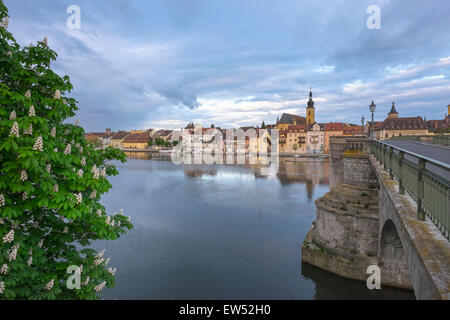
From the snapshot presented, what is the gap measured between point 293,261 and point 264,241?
4088mm

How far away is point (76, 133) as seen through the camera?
607 cm

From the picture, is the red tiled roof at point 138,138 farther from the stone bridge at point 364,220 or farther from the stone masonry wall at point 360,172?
the stone masonry wall at point 360,172

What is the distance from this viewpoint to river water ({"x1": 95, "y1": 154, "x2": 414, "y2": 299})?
15000 mm

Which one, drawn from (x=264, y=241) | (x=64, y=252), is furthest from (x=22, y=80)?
(x=264, y=241)

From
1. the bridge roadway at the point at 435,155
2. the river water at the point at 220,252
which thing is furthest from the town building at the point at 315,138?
the bridge roadway at the point at 435,155

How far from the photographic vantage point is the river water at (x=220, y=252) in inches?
591

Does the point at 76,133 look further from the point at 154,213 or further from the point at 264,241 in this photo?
the point at 154,213

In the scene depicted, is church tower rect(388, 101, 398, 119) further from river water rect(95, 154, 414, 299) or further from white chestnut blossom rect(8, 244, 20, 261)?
white chestnut blossom rect(8, 244, 20, 261)

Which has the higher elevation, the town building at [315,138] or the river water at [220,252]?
the town building at [315,138]

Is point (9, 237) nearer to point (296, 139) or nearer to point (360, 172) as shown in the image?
point (360, 172)

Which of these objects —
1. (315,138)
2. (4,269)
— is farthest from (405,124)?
(4,269)

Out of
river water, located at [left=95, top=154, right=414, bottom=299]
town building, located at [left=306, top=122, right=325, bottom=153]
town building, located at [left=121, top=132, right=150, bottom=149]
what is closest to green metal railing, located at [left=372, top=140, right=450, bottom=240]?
river water, located at [left=95, top=154, right=414, bottom=299]

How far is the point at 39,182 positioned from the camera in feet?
16.0

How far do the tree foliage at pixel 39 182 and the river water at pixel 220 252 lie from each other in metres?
10.2
